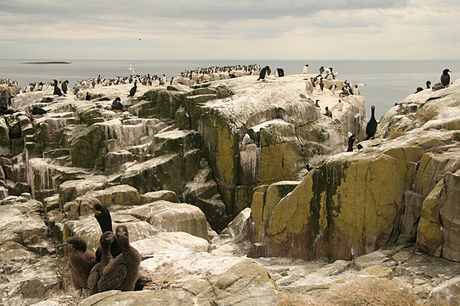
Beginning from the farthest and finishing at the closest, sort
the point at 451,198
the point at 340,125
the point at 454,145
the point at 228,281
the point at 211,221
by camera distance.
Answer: the point at 340,125, the point at 211,221, the point at 454,145, the point at 451,198, the point at 228,281

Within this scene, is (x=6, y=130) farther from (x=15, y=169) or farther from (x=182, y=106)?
(x=182, y=106)

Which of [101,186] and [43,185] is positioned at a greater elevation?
[101,186]

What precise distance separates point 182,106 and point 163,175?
437cm

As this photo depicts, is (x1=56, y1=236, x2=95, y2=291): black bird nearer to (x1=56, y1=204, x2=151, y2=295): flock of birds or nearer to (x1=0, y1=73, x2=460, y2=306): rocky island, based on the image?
(x1=56, y1=204, x2=151, y2=295): flock of birds

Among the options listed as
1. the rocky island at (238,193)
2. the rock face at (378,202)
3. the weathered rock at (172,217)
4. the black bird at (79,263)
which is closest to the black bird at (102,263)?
the black bird at (79,263)

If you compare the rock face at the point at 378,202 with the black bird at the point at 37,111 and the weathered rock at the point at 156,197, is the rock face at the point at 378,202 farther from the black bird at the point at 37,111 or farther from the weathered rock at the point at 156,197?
the black bird at the point at 37,111

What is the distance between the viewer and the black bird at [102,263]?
203 inches

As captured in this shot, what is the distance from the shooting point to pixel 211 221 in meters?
16.8

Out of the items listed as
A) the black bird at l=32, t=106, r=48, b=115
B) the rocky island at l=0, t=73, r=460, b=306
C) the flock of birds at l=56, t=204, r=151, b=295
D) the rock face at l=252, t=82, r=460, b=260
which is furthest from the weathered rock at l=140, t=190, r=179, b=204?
the black bird at l=32, t=106, r=48, b=115

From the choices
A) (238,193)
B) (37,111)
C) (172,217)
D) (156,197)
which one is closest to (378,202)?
(172,217)

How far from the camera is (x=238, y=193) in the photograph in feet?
54.7

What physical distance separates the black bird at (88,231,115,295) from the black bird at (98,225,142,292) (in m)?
0.32

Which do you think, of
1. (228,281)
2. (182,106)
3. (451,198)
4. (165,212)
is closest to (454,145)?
(451,198)

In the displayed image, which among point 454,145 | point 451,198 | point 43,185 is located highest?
point 454,145
